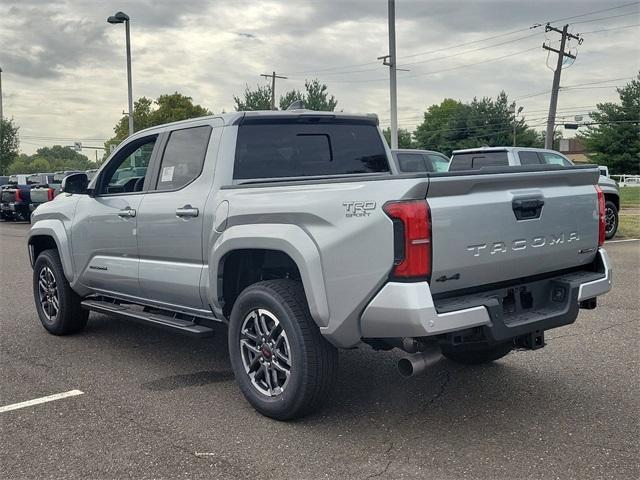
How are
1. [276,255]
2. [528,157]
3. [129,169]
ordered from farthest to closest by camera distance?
[528,157] → [129,169] → [276,255]

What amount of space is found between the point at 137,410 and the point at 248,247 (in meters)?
1.29

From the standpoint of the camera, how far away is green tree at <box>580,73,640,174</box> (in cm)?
5291

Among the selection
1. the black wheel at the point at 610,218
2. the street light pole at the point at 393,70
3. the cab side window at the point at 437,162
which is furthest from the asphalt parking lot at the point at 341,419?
the street light pole at the point at 393,70

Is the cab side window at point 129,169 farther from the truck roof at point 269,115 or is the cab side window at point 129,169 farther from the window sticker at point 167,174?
the window sticker at point 167,174

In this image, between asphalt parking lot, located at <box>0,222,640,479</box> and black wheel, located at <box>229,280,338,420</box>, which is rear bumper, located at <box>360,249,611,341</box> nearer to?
black wheel, located at <box>229,280,338,420</box>

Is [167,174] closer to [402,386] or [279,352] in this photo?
[279,352]

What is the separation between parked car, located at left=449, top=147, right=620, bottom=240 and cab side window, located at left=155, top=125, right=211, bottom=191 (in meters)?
8.59

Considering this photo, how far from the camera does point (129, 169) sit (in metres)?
5.67

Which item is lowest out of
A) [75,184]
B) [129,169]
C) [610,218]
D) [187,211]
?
[610,218]

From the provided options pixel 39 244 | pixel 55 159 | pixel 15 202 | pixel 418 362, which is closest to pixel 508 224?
pixel 418 362

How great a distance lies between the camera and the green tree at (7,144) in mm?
48594

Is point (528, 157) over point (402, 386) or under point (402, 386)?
over

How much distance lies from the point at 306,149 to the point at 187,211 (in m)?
1.01

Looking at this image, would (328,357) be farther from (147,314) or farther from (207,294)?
(147,314)
